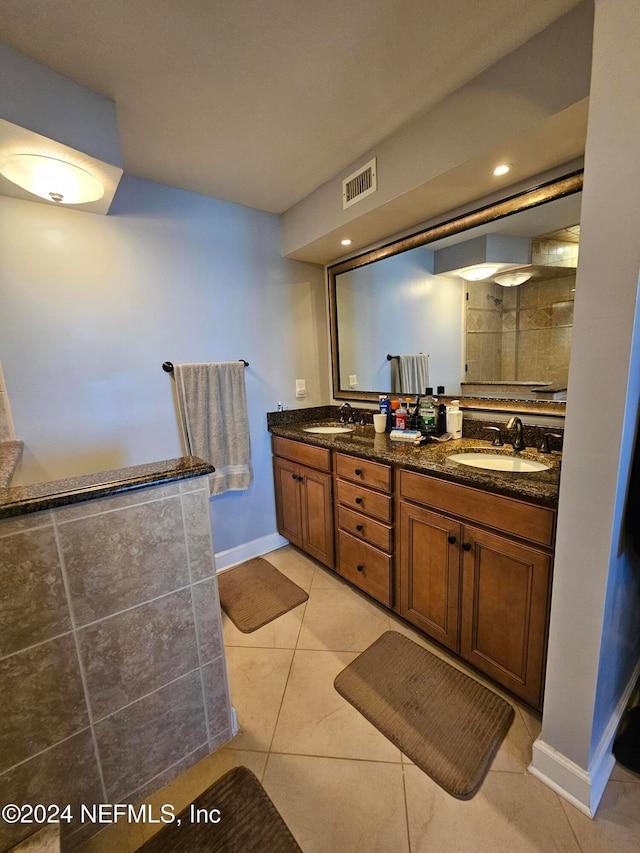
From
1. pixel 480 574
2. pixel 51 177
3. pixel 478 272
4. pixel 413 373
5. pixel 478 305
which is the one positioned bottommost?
pixel 480 574

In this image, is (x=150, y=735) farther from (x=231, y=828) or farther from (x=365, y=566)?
(x=365, y=566)

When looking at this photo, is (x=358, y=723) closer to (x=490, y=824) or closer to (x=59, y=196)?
(x=490, y=824)

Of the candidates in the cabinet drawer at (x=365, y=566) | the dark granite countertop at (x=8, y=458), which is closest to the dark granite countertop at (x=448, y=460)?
the cabinet drawer at (x=365, y=566)

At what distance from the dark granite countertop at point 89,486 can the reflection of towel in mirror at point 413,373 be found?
1.49 meters

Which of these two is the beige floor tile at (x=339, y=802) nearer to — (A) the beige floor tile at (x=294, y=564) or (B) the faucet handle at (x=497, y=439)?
(A) the beige floor tile at (x=294, y=564)

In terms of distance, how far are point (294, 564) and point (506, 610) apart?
1449mm

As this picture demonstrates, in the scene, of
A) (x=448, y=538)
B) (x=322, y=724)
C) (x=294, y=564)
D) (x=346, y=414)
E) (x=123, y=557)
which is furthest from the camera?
(x=346, y=414)

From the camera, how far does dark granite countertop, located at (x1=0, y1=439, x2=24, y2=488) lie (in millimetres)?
1146

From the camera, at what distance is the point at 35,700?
0.85 m

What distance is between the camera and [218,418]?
2174mm

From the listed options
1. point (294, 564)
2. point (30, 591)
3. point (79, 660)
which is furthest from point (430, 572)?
point (30, 591)

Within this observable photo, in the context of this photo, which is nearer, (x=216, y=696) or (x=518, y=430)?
(x=216, y=696)

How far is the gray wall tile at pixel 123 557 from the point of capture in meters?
0.88

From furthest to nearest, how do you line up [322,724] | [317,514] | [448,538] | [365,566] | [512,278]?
[317,514], [365,566], [512,278], [448,538], [322,724]
